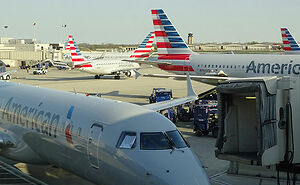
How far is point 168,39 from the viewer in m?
43.2

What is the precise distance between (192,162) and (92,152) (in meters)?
3.11

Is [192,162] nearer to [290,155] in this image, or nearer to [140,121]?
[140,121]

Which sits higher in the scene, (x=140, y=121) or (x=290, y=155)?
(x=140, y=121)

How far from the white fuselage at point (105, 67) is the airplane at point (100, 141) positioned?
47.7 m

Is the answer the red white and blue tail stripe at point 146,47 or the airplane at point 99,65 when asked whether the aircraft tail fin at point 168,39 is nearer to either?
the airplane at point 99,65

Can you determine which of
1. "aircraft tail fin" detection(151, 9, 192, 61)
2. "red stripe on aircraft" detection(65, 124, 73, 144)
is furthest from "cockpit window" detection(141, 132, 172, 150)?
"aircraft tail fin" detection(151, 9, 192, 61)

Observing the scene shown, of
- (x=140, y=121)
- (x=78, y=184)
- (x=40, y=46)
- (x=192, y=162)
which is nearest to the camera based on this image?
(x=192, y=162)

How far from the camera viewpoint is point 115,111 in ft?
43.1

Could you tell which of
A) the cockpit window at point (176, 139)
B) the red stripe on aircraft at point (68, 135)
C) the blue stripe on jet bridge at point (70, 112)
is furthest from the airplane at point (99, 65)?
the cockpit window at point (176, 139)

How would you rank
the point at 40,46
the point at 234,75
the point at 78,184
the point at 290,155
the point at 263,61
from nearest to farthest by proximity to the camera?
the point at 290,155
the point at 78,184
the point at 263,61
the point at 234,75
the point at 40,46

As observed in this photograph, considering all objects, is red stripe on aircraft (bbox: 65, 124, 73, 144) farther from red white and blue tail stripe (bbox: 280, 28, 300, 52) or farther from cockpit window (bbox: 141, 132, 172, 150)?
red white and blue tail stripe (bbox: 280, 28, 300, 52)

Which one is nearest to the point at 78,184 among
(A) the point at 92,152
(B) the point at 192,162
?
(A) the point at 92,152

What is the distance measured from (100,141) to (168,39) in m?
32.0

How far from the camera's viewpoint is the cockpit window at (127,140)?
1152cm
